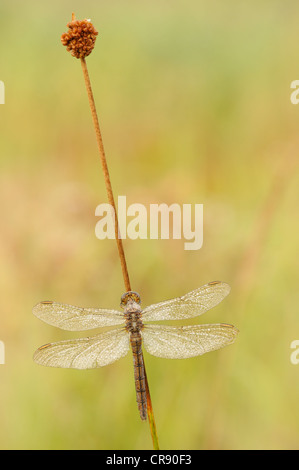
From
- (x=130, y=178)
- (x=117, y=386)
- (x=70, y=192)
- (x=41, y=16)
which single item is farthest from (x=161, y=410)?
(x=41, y=16)

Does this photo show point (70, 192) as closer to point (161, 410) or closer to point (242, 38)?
point (161, 410)

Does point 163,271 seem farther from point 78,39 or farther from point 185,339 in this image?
point 78,39

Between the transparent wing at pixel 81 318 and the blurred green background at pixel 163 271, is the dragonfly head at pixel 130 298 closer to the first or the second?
the transparent wing at pixel 81 318

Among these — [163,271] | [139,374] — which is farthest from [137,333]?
[163,271]

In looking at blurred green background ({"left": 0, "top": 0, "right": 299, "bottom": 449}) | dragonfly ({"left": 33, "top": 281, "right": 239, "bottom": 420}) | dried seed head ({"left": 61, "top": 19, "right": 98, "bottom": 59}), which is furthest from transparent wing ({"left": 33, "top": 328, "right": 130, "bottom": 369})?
dried seed head ({"left": 61, "top": 19, "right": 98, "bottom": 59})

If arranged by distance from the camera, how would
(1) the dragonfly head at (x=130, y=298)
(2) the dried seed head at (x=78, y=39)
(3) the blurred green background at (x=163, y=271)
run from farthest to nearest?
(3) the blurred green background at (x=163, y=271) < (1) the dragonfly head at (x=130, y=298) < (2) the dried seed head at (x=78, y=39)

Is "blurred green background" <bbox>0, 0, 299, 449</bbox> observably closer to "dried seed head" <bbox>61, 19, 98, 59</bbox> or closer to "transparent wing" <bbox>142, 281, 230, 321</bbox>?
"transparent wing" <bbox>142, 281, 230, 321</bbox>

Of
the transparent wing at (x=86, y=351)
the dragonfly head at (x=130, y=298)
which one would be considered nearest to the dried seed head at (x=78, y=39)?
the dragonfly head at (x=130, y=298)
